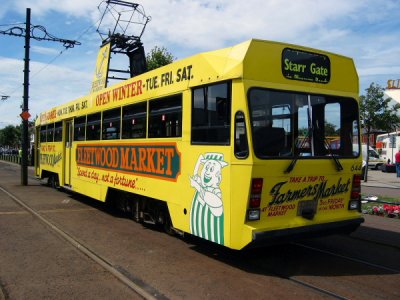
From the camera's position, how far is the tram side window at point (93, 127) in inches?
423

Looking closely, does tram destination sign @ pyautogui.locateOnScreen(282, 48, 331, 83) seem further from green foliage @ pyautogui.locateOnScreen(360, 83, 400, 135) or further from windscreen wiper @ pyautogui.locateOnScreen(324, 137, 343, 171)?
green foliage @ pyautogui.locateOnScreen(360, 83, 400, 135)

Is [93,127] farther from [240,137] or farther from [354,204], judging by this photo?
[354,204]

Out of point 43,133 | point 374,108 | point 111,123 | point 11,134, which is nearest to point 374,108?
point 374,108

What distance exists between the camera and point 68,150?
13.4 meters

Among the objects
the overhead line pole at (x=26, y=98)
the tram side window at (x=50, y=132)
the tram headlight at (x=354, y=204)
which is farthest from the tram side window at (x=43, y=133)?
the tram headlight at (x=354, y=204)

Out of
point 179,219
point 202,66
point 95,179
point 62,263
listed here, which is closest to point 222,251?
point 179,219

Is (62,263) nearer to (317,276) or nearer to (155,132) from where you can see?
(155,132)

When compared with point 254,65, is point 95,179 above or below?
below

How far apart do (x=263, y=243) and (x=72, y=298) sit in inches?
93.7

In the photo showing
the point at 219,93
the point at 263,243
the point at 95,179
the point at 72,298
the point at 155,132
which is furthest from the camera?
the point at 95,179

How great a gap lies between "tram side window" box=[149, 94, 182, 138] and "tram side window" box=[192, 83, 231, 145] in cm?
49

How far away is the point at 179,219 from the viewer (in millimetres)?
6883

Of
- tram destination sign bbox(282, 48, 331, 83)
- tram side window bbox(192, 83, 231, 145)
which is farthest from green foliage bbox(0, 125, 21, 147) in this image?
tram destination sign bbox(282, 48, 331, 83)

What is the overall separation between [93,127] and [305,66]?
648 cm
